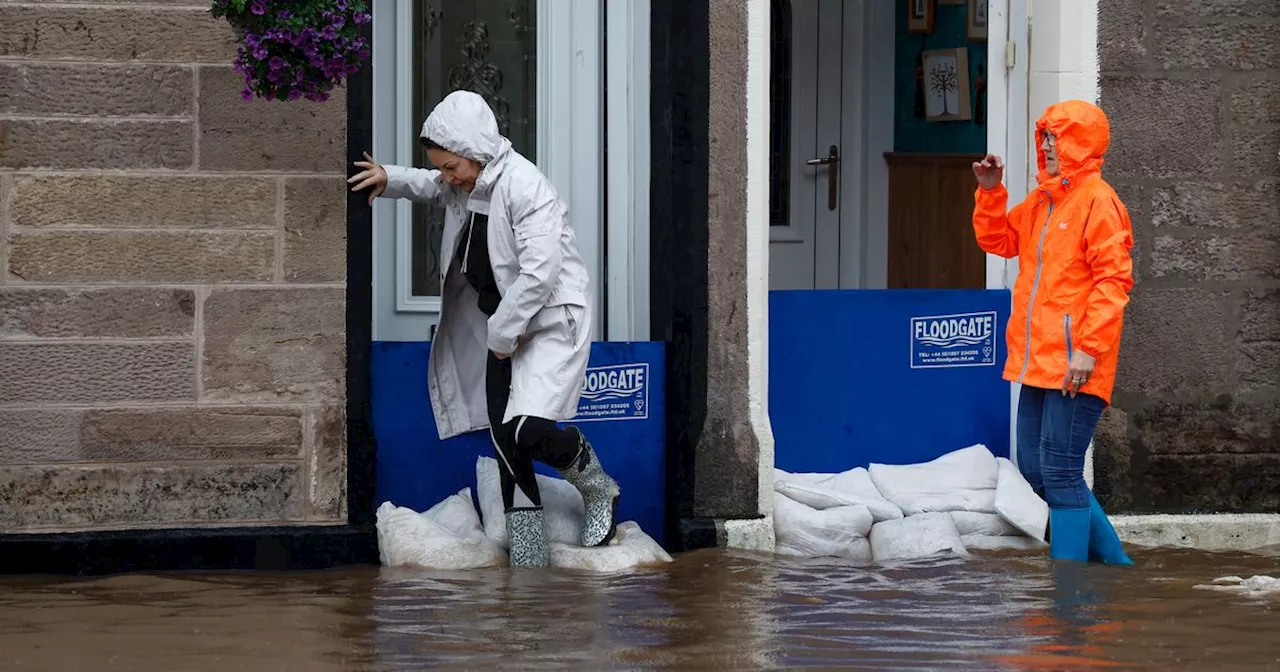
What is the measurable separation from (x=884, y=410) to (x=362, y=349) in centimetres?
217

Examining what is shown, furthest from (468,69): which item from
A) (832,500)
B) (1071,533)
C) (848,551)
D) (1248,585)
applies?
(1248,585)

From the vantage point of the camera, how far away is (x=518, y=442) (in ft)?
20.2

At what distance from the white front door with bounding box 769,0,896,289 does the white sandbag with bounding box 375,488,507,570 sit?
130 inches

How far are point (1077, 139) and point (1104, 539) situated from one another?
139cm

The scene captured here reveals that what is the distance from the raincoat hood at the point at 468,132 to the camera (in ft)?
20.2

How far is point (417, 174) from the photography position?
652 cm

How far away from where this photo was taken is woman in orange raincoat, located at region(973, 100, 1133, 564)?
5.99 meters

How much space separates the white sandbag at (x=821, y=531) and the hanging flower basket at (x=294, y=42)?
237 centimetres

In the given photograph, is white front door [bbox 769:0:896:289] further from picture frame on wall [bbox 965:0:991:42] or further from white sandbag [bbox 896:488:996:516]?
white sandbag [bbox 896:488:996:516]

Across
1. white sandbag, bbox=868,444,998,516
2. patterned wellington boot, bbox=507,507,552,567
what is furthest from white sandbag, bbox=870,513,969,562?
patterned wellington boot, bbox=507,507,552,567

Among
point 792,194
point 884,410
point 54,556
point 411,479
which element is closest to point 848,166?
point 792,194

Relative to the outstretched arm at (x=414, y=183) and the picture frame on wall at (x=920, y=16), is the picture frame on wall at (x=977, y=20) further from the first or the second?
the outstretched arm at (x=414, y=183)

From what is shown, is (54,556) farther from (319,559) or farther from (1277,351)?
(1277,351)

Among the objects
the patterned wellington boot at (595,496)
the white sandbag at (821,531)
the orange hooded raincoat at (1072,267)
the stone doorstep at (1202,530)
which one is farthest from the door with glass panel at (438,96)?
the stone doorstep at (1202,530)
